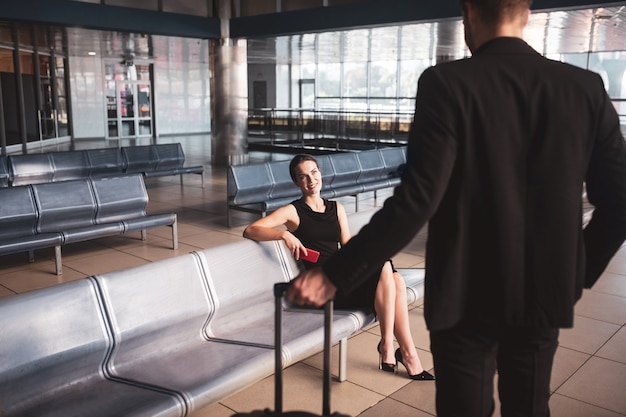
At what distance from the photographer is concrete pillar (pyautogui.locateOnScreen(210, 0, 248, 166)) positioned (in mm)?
15281

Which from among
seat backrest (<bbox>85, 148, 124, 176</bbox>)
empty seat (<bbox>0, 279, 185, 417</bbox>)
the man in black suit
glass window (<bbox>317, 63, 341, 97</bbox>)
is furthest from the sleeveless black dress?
glass window (<bbox>317, 63, 341, 97</bbox>)

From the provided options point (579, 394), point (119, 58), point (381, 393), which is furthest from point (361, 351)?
point (119, 58)

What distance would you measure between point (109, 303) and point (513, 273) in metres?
2.00

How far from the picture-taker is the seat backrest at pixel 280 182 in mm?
8461

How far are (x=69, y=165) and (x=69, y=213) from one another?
3668 mm

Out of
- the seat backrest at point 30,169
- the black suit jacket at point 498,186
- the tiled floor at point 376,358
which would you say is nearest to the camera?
the black suit jacket at point 498,186

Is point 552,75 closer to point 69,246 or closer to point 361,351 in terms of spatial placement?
point 361,351

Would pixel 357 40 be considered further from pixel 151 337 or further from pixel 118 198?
pixel 151 337

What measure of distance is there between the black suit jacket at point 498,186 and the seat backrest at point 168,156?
10.0 metres

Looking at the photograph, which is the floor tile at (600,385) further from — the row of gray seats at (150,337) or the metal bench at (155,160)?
the metal bench at (155,160)

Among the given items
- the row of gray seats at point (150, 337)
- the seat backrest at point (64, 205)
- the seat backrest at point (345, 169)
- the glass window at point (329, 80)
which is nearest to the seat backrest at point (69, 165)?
the seat backrest at point (64, 205)

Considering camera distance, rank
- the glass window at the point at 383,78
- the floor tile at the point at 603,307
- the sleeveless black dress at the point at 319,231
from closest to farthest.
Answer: the sleeveless black dress at the point at 319,231 → the floor tile at the point at 603,307 → the glass window at the point at 383,78

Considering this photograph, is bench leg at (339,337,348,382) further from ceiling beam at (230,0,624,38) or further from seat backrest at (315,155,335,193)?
ceiling beam at (230,0,624,38)

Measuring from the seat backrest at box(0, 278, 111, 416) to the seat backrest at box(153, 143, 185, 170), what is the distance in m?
8.62
